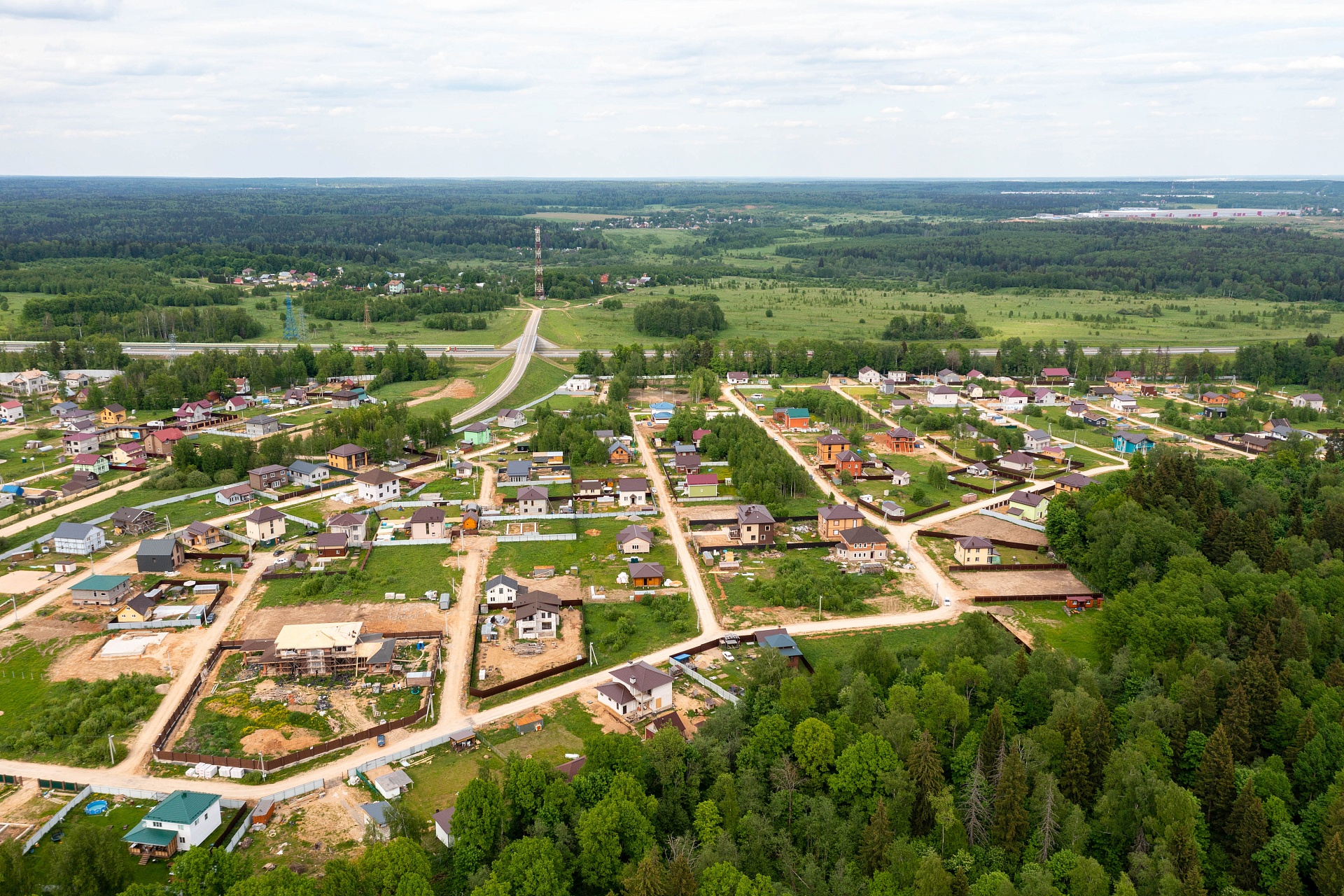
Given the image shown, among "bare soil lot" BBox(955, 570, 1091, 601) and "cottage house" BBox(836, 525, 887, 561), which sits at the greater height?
"cottage house" BBox(836, 525, 887, 561)

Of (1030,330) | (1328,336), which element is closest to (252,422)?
(1030,330)

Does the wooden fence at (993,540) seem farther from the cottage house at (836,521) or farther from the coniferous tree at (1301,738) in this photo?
the coniferous tree at (1301,738)

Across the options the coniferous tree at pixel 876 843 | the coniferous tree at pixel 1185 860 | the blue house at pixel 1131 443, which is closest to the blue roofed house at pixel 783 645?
the coniferous tree at pixel 876 843

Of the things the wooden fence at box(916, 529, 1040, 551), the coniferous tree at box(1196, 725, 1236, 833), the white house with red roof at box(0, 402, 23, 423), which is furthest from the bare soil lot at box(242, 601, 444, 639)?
the white house with red roof at box(0, 402, 23, 423)

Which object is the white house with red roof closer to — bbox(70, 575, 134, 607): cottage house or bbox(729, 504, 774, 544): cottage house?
bbox(70, 575, 134, 607): cottage house

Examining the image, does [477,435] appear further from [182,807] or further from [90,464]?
[182,807]

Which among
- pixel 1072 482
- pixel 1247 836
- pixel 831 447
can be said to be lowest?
pixel 1247 836

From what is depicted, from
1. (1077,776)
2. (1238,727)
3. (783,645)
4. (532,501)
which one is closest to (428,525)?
(532,501)
